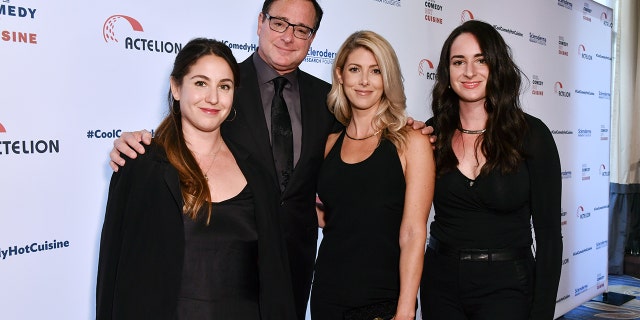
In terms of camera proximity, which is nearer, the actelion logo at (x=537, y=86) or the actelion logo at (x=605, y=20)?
the actelion logo at (x=537, y=86)

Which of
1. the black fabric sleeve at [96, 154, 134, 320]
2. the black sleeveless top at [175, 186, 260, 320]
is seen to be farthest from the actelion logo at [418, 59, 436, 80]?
the black fabric sleeve at [96, 154, 134, 320]

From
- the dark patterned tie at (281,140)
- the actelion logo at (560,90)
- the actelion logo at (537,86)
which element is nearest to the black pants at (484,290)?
the dark patterned tie at (281,140)

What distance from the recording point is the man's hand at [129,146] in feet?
5.92

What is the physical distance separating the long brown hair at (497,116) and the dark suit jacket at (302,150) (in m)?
0.50

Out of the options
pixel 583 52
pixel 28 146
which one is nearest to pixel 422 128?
pixel 28 146

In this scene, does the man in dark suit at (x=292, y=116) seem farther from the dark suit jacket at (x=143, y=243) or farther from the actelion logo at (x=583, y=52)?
the actelion logo at (x=583, y=52)

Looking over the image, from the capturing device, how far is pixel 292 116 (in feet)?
7.97

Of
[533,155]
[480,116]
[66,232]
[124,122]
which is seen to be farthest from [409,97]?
[66,232]

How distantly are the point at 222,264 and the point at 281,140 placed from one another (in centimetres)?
68

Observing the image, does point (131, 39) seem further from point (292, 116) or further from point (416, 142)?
point (416, 142)

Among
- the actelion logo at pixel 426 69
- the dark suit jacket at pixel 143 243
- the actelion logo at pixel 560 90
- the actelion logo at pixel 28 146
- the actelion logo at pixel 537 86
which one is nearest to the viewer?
the dark suit jacket at pixel 143 243

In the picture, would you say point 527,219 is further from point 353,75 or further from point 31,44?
point 31,44

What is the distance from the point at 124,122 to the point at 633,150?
19.6 feet

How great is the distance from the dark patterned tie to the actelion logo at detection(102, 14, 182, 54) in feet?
1.93
